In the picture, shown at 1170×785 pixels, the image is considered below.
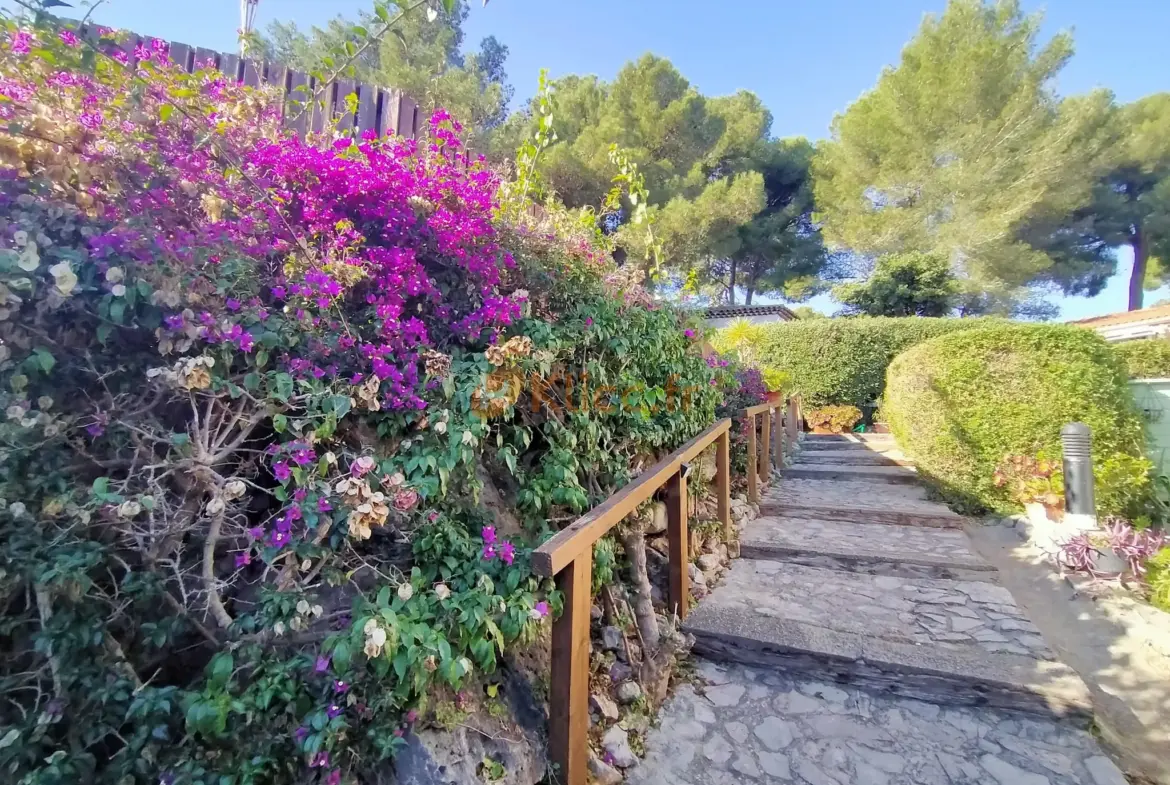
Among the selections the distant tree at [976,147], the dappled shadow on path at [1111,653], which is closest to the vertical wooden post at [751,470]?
the dappled shadow on path at [1111,653]

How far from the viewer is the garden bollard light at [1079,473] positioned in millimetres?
3322

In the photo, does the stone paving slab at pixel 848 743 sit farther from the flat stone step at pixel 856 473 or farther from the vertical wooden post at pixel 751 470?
the flat stone step at pixel 856 473

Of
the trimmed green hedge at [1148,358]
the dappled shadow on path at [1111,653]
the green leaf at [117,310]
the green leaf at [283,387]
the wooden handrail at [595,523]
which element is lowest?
the dappled shadow on path at [1111,653]

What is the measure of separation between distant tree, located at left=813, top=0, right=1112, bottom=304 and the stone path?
37.6 ft

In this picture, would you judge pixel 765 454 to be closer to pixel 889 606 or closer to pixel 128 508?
pixel 889 606

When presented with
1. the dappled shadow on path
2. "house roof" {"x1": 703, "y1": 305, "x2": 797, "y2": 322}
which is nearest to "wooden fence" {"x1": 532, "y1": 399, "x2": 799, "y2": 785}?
the dappled shadow on path

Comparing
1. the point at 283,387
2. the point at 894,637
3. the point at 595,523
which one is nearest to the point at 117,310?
the point at 283,387

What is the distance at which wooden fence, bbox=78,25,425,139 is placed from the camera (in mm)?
2510

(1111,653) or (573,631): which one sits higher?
(573,631)

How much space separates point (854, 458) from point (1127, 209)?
14638mm

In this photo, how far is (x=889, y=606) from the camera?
2.67 m

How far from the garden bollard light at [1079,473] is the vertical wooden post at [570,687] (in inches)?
144

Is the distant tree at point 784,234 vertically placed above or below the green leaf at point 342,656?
above

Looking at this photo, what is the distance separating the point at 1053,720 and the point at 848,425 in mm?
7576
